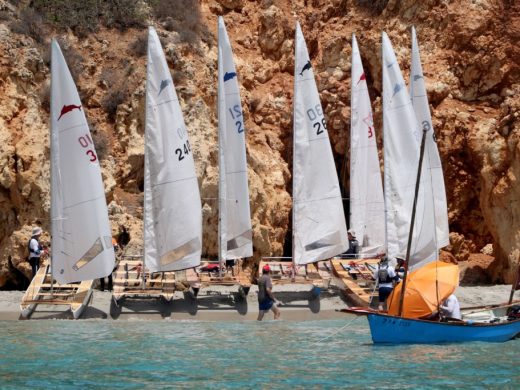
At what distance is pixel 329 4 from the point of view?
3606 centimetres

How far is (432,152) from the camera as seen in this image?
29109 millimetres

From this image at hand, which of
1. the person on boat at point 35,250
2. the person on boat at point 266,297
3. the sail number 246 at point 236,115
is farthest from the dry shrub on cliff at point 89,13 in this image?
the person on boat at point 266,297

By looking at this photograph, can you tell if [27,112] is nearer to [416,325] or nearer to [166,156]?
[166,156]

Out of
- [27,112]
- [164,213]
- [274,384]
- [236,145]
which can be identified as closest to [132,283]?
[164,213]

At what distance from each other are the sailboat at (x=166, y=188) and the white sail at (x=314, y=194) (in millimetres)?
3170

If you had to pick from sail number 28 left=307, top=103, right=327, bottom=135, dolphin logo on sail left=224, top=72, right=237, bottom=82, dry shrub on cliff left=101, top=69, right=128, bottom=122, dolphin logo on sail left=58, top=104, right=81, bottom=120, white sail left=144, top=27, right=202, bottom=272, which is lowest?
white sail left=144, top=27, right=202, bottom=272

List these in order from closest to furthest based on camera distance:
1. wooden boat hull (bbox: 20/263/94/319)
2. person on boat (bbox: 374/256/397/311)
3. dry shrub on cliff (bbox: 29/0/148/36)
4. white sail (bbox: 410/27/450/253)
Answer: wooden boat hull (bbox: 20/263/94/319) < person on boat (bbox: 374/256/397/311) < white sail (bbox: 410/27/450/253) < dry shrub on cliff (bbox: 29/0/148/36)

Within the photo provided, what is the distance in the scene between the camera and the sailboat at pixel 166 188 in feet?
79.4

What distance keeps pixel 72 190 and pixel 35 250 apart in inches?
82.0

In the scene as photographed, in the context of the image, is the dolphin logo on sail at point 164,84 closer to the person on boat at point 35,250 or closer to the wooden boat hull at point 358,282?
the person on boat at point 35,250

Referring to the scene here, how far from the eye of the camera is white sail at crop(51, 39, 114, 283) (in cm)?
2294

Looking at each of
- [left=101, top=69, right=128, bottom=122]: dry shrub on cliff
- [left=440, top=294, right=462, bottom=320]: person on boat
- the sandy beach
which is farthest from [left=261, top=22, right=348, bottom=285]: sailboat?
[left=440, top=294, right=462, bottom=320]: person on boat

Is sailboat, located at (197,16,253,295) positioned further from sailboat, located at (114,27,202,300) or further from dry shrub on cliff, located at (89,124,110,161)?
dry shrub on cliff, located at (89,124,110,161)

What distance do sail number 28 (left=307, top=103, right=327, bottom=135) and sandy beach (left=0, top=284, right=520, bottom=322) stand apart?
Result: 4.62 metres
